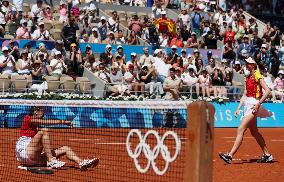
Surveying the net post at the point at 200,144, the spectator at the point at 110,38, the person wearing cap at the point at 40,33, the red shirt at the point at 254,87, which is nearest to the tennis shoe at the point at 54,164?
the red shirt at the point at 254,87

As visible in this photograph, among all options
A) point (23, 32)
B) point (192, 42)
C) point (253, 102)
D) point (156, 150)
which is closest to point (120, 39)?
point (192, 42)

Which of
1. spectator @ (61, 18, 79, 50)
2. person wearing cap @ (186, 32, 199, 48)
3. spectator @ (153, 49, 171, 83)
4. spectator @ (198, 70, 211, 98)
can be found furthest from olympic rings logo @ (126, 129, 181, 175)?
person wearing cap @ (186, 32, 199, 48)

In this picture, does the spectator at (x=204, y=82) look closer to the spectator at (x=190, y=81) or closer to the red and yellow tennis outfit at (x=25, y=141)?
the spectator at (x=190, y=81)

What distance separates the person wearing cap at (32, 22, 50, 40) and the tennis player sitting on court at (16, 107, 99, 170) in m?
14.0

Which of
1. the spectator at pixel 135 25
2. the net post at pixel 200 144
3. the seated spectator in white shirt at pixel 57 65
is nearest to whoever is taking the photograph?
the net post at pixel 200 144

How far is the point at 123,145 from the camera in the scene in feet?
33.7

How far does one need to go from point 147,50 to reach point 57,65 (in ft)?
13.0

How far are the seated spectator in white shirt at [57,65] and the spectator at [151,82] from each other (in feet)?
9.55

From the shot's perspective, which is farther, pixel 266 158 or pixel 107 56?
pixel 107 56

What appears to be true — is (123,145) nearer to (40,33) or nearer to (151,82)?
(151,82)

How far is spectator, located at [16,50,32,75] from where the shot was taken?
22.9 metres

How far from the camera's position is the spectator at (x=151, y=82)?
2420cm

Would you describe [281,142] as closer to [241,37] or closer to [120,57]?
[120,57]

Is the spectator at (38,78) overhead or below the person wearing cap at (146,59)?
below
